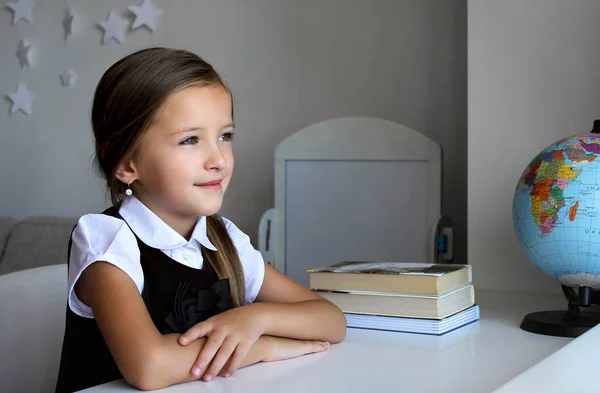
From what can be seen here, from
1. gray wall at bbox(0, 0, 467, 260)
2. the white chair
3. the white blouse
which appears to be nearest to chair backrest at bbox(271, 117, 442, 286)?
the white chair

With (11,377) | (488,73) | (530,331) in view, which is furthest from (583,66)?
(11,377)

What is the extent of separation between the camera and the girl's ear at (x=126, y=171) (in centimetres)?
102

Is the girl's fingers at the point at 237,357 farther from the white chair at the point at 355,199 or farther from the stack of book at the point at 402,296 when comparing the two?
the white chair at the point at 355,199

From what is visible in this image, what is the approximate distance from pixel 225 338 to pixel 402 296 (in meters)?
0.34

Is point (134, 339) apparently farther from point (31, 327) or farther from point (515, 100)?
point (515, 100)

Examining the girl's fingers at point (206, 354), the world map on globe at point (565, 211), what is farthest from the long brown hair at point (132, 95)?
the world map on globe at point (565, 211)

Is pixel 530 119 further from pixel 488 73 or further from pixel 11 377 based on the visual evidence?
pixel 11 377

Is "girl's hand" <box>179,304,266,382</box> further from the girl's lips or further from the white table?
the girl's lips

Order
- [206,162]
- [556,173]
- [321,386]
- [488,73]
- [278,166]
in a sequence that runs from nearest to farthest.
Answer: [321,386] → [206,162] → [556,173] → [488,73] → [278,166]

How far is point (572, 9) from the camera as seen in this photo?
1.51 metres

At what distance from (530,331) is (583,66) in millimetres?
612

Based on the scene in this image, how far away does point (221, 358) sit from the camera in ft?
2.85

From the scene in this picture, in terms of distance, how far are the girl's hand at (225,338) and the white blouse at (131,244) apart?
12 centimetres

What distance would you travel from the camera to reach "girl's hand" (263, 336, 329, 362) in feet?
3.12
